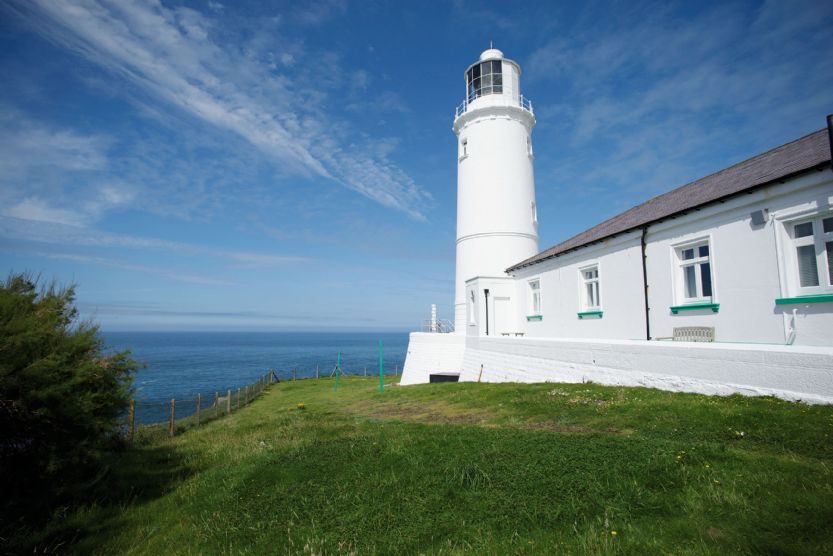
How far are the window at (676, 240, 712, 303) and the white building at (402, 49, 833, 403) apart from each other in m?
0.03

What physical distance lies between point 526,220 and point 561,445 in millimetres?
18951

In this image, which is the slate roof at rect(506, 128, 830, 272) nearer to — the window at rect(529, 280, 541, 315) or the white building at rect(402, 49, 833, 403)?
the white building at rect(402, 49, 833, 403)

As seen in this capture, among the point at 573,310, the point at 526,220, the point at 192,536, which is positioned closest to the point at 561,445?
the point at 192,536

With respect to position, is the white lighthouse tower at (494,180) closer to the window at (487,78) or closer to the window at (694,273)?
the window at (487,78)

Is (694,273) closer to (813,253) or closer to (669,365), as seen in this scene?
(813,253)

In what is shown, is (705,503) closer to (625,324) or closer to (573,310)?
(625,324)

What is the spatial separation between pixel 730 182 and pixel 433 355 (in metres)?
15.8

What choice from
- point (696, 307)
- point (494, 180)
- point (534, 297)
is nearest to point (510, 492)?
point (696, 307)

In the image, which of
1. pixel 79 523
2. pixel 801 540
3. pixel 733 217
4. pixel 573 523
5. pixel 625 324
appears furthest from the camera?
pixel 625 324

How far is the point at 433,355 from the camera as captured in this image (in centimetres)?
2425

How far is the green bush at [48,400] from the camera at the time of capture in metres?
5.46

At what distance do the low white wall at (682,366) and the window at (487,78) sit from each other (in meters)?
15.1

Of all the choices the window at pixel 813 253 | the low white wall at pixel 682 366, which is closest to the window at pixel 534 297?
the low white wall at pixel 682 366

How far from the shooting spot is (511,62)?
25016mm
